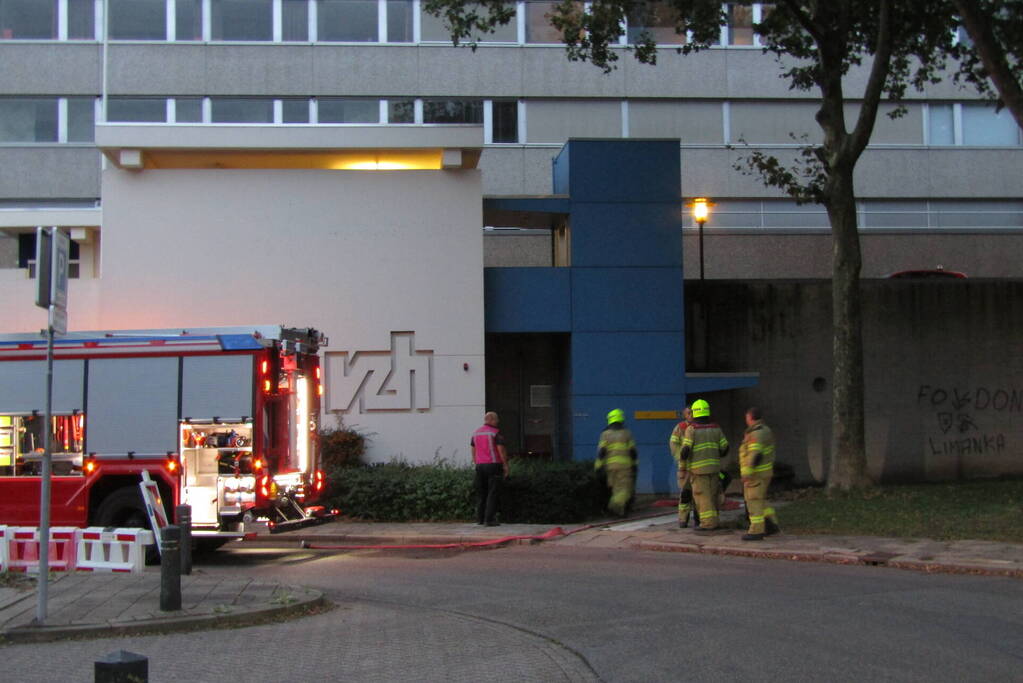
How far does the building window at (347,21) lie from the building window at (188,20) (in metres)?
3.42

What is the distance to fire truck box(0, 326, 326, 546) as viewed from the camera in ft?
42.5

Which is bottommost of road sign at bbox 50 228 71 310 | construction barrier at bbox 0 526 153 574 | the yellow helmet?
construction barrier at bbox 0 526 153 574

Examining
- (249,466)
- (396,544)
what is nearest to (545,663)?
(249,466)

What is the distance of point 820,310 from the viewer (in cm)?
2231

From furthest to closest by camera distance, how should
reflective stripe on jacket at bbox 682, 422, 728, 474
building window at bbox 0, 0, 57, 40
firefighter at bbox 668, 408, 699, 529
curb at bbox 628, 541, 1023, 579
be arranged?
building window at bbox 0, 0, 57, 40 → firefighter at bbox 668, 408, 699, 529 → reflective stripe on jacket at bbox 682, 422, 728, 474 → curb at bbox 628, 541, 1023, 579

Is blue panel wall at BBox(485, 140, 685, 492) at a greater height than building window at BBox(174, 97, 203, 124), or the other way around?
building window at BBox(174, 97, 203, 124)

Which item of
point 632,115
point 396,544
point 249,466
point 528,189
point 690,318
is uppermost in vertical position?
point 632,115

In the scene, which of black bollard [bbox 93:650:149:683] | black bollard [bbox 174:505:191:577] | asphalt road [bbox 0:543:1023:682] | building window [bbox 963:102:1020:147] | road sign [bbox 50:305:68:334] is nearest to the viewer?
black bollard [bbox 93:650:149:683]

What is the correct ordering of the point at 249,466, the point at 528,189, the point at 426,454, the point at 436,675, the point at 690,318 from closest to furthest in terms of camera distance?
the point at 436,675
the point at 249,466
the point at 426,454
the point at 690,318
the point at 528,189

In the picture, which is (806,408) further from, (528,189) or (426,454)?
(528,189)

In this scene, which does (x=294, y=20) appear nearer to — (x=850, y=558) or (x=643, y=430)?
(x=643, y=430)

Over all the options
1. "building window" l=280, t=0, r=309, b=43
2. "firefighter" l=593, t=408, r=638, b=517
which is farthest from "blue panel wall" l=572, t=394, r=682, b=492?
"building window" l=280, t=0, r=309, b=43

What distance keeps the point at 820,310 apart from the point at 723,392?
2701 mm

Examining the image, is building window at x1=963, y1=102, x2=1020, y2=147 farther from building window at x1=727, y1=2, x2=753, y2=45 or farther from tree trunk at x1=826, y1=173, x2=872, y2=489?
tree trunk at x1=826, y1=173, x2=872, y2=489
